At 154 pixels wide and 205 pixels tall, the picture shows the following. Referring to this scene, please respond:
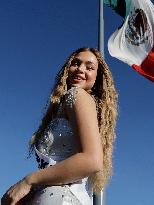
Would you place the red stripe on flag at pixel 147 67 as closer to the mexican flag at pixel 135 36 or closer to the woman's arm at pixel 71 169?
the mexican flag at pixel 135 36

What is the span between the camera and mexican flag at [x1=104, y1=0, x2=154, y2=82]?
1182cm

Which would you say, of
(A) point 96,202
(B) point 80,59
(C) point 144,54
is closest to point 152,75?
(C) point 144,54

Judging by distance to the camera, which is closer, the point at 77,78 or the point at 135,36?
the point at 77,78

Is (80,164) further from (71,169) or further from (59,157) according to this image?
(59,157)

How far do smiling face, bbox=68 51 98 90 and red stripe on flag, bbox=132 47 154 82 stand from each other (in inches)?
327

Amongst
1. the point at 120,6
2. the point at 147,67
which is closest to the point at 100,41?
the point at 147,67

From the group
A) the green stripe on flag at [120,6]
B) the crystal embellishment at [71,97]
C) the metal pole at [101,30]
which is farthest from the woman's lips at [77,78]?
the green stripe on flag at [120,6]

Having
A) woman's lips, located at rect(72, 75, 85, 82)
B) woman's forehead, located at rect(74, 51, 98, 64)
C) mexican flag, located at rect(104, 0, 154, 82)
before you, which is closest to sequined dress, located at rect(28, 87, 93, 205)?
woman's lips, located at rect(72, 75, 85, 82)

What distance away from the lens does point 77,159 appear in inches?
94.7

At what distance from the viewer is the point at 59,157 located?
258 cm

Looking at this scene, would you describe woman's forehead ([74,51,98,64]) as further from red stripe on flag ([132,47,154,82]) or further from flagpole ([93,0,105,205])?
red stripe on flag ([132,47,154,82])

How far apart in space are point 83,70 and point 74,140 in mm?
540

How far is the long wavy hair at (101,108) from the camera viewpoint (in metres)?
2.81

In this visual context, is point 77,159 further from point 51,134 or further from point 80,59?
point 80,59
